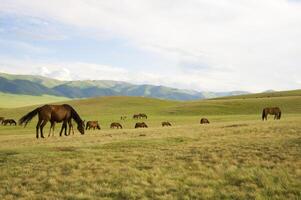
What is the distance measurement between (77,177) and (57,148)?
6.60 metres

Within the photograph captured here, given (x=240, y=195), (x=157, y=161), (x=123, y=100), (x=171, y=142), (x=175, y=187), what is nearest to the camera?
(x=240, y=195)

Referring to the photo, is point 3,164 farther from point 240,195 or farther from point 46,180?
point 240,195

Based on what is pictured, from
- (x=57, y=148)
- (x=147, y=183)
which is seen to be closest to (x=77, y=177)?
(x=147, y=183)

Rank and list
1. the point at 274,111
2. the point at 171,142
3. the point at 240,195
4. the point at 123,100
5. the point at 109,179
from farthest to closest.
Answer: the point at 123,100, the point at 274,111, the point at 171,142, the point at 109,179, the point at 240,195

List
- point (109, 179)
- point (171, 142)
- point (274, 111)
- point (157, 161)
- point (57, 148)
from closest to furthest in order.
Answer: point (109, 179) → point (157, 161) → point (57, 148) → point (171, 142) → point (274, 111)

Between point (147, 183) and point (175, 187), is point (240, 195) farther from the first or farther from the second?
point (147, 183)

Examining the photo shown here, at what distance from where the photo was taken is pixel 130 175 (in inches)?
643

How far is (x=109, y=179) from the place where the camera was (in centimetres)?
1591

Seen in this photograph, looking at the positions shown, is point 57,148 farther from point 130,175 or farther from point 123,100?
point 123,100

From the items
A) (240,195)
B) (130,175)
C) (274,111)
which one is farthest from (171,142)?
(274,111)

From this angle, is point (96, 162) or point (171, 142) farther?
point (171, 142)

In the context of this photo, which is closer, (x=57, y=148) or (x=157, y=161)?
(x=157, y=161)

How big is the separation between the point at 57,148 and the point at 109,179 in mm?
7723

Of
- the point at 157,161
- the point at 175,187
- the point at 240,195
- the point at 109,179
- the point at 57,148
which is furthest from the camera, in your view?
the point at 57,148
